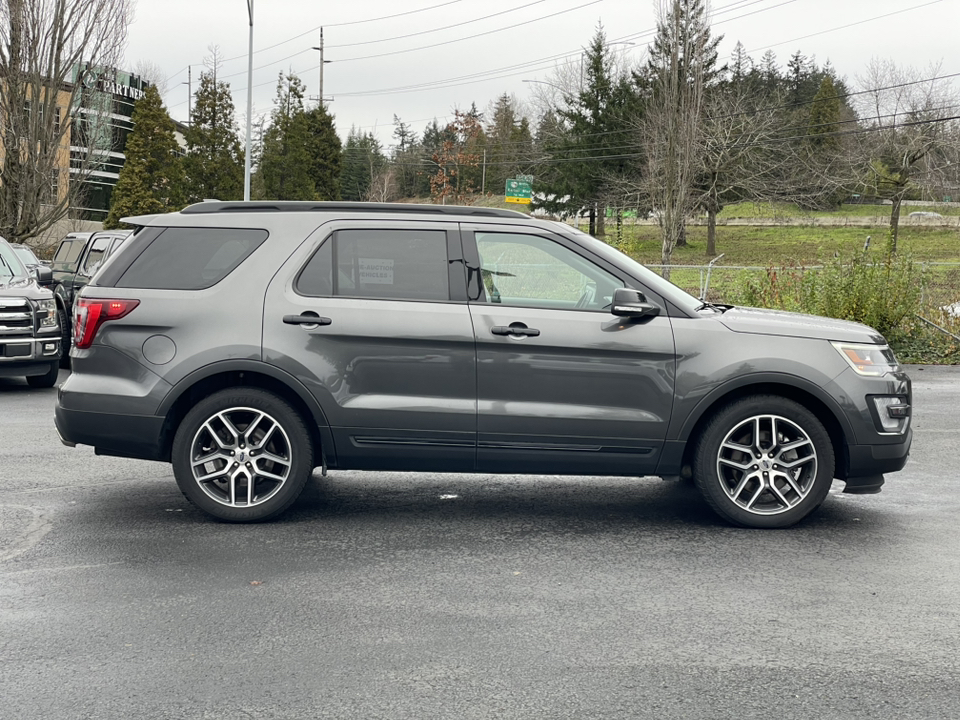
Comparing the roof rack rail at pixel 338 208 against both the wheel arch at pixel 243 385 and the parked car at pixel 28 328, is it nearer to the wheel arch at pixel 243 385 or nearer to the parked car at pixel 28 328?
the wheel arch at pixel 243 385

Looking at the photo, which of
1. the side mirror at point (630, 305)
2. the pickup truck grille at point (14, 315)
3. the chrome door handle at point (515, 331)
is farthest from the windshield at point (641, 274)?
the pickup truck grille at point (14, 315)

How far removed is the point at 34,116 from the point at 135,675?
1364 inches

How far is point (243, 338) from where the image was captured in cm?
623

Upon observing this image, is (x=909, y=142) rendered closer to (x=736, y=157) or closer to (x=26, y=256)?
(x=736, y=157)

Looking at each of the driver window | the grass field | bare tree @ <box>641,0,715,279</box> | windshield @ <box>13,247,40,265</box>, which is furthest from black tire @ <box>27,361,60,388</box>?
the grass field

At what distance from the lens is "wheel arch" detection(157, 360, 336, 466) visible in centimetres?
621

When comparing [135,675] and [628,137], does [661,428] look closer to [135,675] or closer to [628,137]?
[135,675]

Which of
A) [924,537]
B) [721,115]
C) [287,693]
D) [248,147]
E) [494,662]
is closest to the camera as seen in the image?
[287,693]

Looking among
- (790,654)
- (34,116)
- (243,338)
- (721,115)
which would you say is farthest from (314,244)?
(721,115)

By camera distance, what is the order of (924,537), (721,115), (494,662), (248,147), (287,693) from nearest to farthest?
(287,693) < (494,662) < (924,537) < (248,147) < (721,115)

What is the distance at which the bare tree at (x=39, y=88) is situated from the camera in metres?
34.4

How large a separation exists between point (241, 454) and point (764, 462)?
3044 mm

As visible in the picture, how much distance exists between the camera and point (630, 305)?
6.11m

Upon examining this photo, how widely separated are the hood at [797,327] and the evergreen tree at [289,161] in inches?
2330
